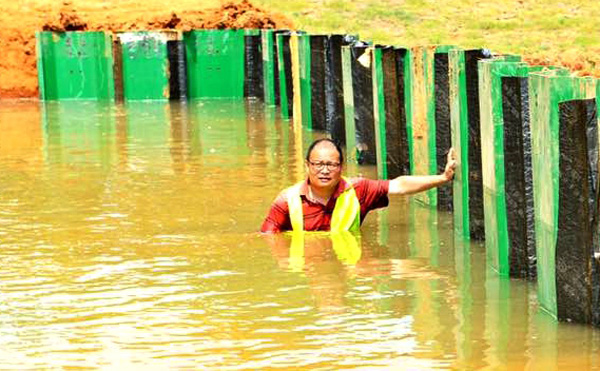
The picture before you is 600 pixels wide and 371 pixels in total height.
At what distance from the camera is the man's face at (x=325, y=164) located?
32.4 feet

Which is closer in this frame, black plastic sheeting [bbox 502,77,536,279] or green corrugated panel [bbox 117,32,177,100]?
black plastic sheeting [bbox 502,77,536,279]

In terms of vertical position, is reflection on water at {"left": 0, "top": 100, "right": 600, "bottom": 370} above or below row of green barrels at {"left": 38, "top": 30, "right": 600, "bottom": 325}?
below

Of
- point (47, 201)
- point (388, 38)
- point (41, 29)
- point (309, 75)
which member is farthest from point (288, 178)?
point (388, 38)

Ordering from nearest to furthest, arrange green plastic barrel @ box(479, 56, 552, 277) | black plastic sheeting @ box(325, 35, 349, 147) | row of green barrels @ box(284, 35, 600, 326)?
1. row of green barrels @ box(284, 35, 600, 326)
2. green plastic barrel @ box(479, 56, 552, 277)
3. black plastic sheeting @ box(325, 35, 349, 147)

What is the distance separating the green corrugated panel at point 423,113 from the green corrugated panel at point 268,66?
26.3 feet

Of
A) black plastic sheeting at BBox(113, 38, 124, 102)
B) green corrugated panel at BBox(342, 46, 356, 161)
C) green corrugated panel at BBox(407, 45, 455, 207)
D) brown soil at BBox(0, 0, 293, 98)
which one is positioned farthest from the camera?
brown soil at BBox(0, 0, 293, 98)

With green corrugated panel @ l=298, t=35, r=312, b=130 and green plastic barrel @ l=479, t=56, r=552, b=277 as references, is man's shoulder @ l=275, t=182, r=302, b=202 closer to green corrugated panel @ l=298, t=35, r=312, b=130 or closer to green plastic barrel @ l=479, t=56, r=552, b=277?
green plastic barrel @ l=479, t=56, r=552, b=277

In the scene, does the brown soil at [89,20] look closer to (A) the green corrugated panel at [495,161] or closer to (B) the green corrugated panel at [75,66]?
(B) the green corrugated panel at [75,66]

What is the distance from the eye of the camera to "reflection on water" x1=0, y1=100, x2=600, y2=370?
7.41 meters

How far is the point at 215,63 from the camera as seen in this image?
21.5 meters

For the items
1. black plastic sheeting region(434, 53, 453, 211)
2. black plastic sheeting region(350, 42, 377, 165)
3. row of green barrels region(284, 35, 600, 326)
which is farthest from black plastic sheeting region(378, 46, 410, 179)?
black plastic sheeting region(434, 53, 453, 211)

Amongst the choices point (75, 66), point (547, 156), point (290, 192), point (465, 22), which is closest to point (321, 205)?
point (290, 192)

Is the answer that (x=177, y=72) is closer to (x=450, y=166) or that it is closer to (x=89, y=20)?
(x=89, y=20)

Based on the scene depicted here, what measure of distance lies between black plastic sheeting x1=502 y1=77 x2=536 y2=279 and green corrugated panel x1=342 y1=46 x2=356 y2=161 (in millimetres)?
5301
